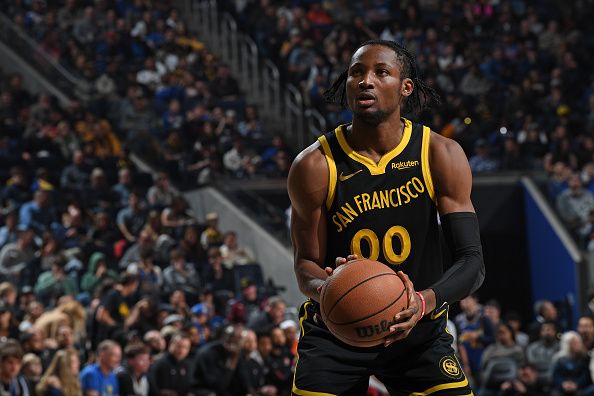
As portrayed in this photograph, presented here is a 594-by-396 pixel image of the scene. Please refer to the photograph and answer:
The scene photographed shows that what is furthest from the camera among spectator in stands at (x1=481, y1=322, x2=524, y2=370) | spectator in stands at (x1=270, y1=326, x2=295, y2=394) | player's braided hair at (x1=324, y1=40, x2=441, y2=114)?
spectator in stands at (x1=481, y1=322, x2=524, y2=370)

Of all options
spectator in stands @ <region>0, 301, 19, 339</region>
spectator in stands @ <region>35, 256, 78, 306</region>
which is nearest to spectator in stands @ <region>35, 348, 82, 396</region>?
spectator in stands @ <region>0, 301, 19, 339</region>

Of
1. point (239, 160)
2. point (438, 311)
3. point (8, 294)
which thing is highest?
point (438, 311)

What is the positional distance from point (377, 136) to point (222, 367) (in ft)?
18.5

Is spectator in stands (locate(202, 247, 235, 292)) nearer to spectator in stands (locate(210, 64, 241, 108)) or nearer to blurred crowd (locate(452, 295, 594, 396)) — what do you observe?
blurred crowd (locate(452, 295, 594, 396))

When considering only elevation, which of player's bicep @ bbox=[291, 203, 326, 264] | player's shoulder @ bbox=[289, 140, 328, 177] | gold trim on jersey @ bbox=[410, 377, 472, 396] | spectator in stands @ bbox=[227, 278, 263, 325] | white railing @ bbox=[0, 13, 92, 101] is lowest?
spectator in stands @ bbox=[227, 278, 263, 325]

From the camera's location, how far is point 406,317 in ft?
13.3

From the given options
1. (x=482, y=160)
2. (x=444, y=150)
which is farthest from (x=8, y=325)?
(x=482, y=160)

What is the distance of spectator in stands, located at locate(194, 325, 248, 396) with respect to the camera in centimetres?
980

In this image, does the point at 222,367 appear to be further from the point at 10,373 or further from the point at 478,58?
the point at 478,58

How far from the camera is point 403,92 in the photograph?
Result: 455cm

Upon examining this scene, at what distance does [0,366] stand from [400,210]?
520 cm

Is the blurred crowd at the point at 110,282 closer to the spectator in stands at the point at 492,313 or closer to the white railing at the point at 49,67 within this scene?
the white railing at the point at 49,67

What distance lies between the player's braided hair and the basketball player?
18 millimetres

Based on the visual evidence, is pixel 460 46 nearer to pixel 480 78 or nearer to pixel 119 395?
pixel 480 78
